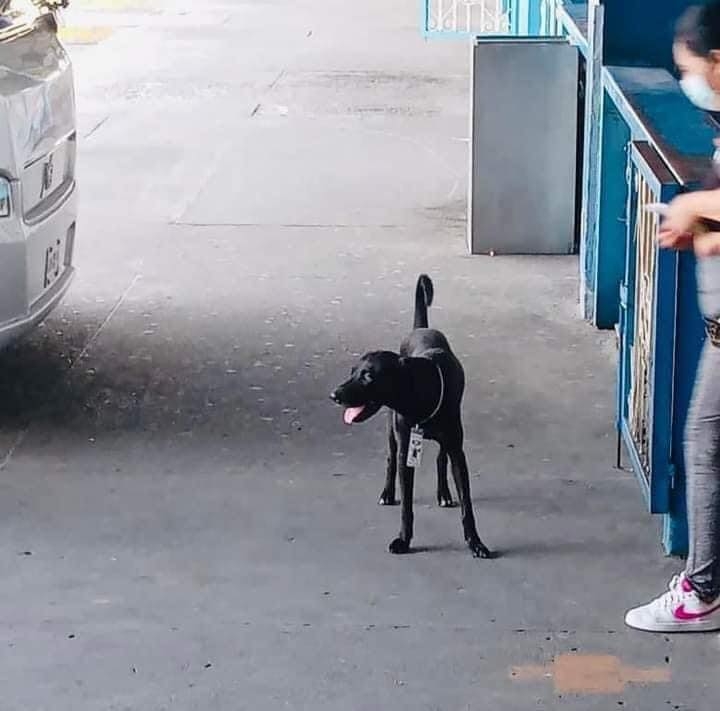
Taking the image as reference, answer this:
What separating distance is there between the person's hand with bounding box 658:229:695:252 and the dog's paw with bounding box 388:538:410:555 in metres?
1.40

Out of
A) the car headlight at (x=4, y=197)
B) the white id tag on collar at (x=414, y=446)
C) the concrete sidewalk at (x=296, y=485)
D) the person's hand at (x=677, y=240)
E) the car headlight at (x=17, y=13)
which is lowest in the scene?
the concrete sidewalk at (x=296, y=485)

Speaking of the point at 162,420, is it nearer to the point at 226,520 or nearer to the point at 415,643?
the point at 226,520

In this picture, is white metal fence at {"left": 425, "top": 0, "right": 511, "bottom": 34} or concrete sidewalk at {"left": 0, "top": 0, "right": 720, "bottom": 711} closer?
concrete sidewalk at {"left": 0, "top": 0, "right": 720, "bottom": 711}

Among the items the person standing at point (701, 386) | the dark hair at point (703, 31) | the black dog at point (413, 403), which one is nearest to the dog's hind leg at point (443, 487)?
the black dog at point (413, 403)

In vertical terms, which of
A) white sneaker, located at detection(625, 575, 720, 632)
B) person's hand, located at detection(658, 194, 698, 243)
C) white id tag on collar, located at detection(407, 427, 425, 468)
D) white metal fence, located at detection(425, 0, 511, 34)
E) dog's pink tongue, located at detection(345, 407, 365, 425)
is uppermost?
person's hand, located at detection(658, 194, 698, 243)

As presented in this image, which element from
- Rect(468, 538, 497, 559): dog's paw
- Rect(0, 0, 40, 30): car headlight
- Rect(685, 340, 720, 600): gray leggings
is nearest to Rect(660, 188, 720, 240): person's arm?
Rect(685, 340, 720, 600): gray leggings

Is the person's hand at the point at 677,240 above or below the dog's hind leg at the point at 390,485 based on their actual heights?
above

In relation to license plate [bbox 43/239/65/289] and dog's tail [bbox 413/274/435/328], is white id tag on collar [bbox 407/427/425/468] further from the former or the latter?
license plate [bbox 43/239/65/289]

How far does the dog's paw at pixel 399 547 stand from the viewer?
492 cm

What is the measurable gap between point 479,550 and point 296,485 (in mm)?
859

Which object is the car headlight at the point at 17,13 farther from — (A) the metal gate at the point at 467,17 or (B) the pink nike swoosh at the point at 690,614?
(A) the metal gate at the point at 467,17

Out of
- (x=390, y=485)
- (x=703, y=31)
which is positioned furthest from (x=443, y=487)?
(x=703, y=31)

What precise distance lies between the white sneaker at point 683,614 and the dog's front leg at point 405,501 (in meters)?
0.84

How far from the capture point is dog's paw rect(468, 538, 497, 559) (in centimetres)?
489
